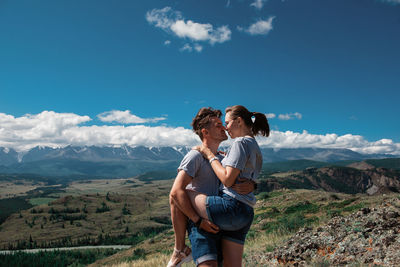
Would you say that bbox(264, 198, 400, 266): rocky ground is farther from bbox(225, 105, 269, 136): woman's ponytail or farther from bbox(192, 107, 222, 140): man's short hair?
bbox(192, 107, 222, 140): man's short hair

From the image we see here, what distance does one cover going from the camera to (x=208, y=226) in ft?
12.1

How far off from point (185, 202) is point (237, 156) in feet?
3.10

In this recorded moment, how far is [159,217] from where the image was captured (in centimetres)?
13050

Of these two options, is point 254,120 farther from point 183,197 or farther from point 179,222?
point 179,222

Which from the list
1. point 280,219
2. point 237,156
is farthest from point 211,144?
point 280,219

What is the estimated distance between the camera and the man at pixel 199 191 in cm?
370

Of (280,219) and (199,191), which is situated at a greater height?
(199,191)

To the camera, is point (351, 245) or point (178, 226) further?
point (351, 245)

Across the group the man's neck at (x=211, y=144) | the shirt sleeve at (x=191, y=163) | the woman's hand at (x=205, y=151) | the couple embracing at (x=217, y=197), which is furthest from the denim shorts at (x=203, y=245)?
the man's neck at (x=211, y=144)

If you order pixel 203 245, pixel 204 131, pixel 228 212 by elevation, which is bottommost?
pixel 203 245

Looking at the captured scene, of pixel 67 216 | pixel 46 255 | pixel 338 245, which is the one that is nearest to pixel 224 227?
pixel 338 245

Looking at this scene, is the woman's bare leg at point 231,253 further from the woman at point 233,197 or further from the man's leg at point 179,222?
the man's leg at point 179,222

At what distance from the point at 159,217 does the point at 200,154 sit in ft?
440

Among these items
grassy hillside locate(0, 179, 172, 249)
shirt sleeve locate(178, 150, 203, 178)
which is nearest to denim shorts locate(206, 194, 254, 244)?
shirt sleeve locate(178, 150, 203, 178)
